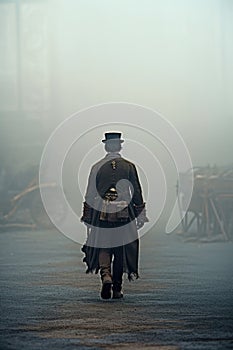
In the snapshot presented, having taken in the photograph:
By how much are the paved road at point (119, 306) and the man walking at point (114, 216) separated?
0.25 m

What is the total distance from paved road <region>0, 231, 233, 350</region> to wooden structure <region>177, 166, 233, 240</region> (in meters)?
3.15

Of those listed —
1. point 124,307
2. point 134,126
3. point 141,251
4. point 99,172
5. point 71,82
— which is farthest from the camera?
point 71,82

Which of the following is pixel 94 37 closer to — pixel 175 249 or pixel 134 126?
pixel 134 126

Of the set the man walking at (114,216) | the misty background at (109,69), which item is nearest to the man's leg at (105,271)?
the man walking at (114,216)

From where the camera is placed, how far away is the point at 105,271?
641 centimetres

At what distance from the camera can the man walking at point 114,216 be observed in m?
6.52

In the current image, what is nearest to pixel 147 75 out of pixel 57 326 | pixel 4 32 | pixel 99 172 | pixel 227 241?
pixel 4 32

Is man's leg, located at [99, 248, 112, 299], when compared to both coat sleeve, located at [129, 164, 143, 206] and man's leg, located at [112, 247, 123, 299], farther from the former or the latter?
coat sleeve, located at [129, 164, 143, 206]

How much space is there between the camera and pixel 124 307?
233 inches

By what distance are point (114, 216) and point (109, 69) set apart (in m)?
9.98

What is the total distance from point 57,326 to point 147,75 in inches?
453

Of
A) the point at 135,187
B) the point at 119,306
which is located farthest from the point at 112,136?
the point at 119,306

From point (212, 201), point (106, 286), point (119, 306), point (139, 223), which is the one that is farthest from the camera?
point (212, 201)

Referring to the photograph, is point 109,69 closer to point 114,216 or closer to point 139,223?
point 139,223
